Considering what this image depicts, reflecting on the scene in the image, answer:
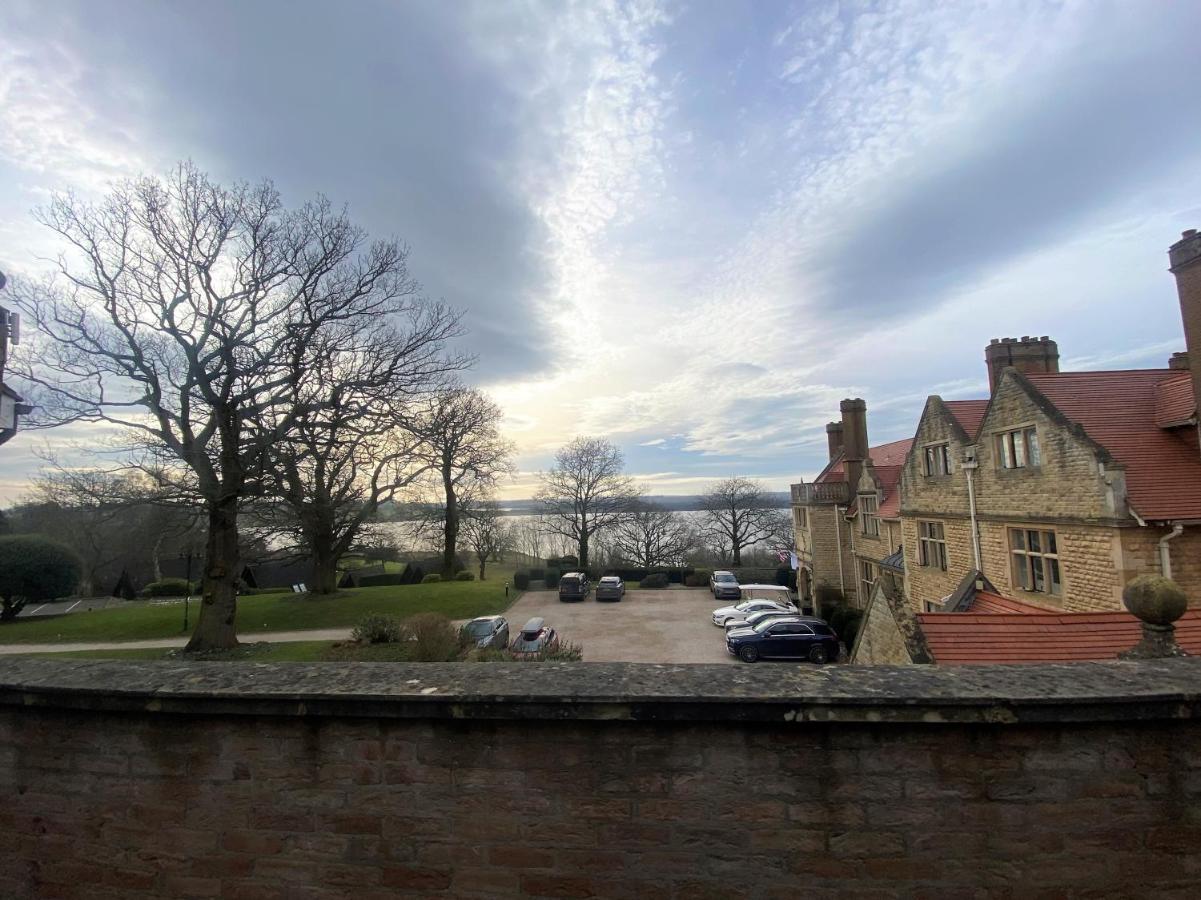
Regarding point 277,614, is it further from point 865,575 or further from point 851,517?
point 851,517

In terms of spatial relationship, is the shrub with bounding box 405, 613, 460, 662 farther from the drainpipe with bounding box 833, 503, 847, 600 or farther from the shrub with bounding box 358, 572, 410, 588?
the shrub with bounding box 358, 572, 410, 588

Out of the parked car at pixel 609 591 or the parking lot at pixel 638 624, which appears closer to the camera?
the parking lot at pixel 638 624

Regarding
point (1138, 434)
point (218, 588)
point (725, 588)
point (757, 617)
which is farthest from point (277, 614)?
point (1138, 434)

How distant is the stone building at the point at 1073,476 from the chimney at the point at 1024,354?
0.11ft

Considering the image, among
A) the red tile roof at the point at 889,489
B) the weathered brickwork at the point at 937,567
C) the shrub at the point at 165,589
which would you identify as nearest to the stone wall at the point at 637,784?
the weathered brickwork at the point at 937,567

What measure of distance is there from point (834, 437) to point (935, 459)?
18266mm

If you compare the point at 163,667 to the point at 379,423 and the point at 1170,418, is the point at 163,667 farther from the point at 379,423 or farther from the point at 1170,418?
the point at 1170,418

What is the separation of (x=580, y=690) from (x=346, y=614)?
27.7 metres

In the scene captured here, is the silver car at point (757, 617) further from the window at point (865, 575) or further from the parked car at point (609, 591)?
the parked car at point (609, 591)

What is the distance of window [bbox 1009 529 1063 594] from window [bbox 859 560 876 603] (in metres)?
12.4

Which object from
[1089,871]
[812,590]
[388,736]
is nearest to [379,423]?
[388,736]

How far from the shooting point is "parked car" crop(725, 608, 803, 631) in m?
23.0

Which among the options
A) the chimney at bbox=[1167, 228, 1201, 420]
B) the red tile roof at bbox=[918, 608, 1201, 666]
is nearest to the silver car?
the chimney at bbox=[1167, 228, 1201, 420]

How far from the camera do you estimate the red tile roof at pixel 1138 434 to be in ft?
36.8
